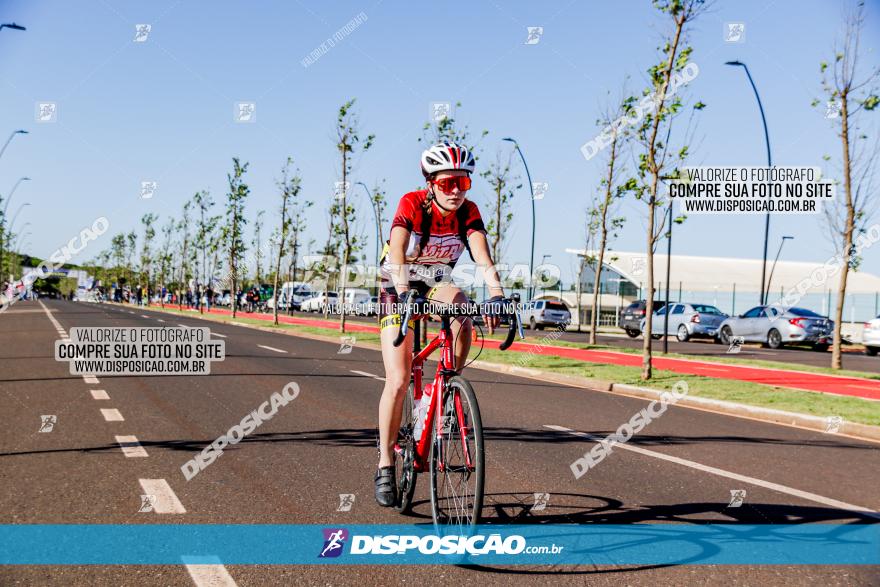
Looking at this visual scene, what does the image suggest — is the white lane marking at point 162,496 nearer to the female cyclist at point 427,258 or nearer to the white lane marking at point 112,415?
the female cyclist at point 427,258

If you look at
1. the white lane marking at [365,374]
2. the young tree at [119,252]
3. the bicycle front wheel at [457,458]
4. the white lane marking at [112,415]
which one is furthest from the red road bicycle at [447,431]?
the young tree at [119,252]

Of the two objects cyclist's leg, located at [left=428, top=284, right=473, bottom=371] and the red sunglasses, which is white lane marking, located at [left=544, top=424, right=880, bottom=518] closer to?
cyclist's leg, located at [left=428, top=284, right=473, bottom=371]

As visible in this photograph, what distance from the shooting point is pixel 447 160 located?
4.03 metres

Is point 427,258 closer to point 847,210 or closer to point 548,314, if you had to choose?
point 847,210

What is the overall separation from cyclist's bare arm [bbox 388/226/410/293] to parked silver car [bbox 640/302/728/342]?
28.1 metres

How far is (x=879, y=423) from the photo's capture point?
28.3 feet

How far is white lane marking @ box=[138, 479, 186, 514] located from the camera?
14.8ft

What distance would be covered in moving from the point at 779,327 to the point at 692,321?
14.4ft

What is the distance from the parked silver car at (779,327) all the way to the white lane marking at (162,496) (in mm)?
25699

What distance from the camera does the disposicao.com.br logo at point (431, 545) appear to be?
12.5 ft

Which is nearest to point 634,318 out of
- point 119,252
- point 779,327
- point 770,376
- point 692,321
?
point 692,321

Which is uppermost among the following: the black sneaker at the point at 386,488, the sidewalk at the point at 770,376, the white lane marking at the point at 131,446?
the black sneaker at the point at 386,488

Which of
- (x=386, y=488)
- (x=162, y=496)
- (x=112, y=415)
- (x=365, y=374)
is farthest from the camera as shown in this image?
(x=365, y=374)

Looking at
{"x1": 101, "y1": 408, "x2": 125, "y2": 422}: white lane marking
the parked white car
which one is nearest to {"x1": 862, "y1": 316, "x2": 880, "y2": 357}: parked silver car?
the parked white car
